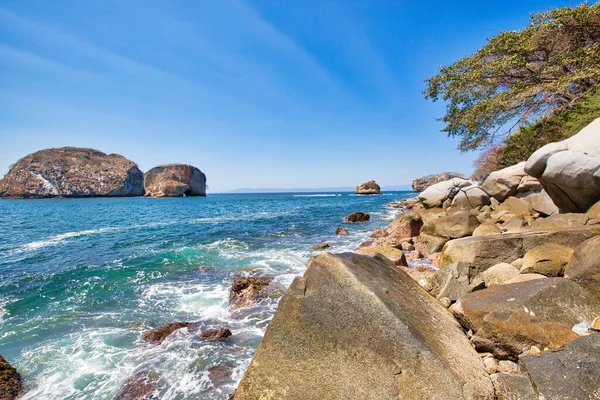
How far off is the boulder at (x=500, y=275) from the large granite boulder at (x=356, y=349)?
268 centimetres

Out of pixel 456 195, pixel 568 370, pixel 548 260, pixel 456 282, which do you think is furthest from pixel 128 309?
pixel 456 195

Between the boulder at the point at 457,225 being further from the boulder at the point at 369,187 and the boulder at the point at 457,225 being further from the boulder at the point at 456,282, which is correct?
the boulder at the point at 369,187

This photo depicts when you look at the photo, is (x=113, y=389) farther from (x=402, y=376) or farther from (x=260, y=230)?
(x=260, y=230)

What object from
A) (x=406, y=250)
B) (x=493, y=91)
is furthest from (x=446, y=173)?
(x=406, y=250)

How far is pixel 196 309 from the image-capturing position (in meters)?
9.16

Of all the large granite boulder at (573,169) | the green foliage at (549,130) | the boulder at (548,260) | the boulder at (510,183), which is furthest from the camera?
the boulder at (510,183)

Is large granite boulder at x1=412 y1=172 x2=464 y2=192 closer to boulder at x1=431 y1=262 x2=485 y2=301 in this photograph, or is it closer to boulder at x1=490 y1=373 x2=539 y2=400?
boulder at x1=431 y1=262 x2=485 y2=301

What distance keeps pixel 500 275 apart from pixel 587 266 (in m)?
1.75

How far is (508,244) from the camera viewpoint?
7.19 m

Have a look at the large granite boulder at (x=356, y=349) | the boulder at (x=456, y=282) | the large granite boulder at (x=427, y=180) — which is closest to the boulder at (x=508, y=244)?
the boulder at (x=456, y=282)

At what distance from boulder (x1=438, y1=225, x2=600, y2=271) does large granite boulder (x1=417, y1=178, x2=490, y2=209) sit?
11.6 meters

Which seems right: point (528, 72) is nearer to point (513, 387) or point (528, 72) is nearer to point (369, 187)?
point (513, 387)

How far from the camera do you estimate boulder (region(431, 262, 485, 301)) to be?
5.61 meters

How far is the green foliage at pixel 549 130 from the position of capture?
12.6 m
